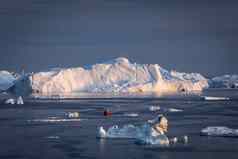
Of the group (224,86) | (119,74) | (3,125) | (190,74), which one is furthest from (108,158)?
(224,86)

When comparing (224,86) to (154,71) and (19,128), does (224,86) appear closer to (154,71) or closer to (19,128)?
(154,71)

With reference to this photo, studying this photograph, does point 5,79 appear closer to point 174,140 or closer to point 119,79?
point 119,79

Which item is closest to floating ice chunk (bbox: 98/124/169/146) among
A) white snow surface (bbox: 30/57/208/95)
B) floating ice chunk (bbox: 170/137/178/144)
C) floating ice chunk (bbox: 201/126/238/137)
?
floating ice chunk (bbox: 170/137/178/144)

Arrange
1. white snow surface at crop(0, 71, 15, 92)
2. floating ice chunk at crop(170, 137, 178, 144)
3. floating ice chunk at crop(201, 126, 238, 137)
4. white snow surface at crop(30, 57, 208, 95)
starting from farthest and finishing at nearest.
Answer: white snow surface at crop(0, 71, 15, 92) < white snow surface at crop(30, 57, 208, 95) < floating ice chunk at crop(201, 126, 238, 137) < floating ice chunk at crop(170, 137, 178, 144)

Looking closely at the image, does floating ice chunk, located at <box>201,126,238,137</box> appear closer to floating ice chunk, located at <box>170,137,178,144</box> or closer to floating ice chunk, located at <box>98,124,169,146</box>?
floating ice chunk, located at <box>170,137,178,144</box>

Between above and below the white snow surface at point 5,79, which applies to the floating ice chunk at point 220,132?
below

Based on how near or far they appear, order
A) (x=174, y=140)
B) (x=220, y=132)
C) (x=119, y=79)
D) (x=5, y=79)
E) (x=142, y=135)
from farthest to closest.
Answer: (x=5, y=79)
(x=119, y=79)
(x=220, y=132)
(x=142, y=135)
(x=174, y=140)

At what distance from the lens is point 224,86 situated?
623 ft

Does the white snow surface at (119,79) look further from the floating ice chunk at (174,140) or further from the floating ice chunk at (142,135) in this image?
the floating ice chunk at (174,140)

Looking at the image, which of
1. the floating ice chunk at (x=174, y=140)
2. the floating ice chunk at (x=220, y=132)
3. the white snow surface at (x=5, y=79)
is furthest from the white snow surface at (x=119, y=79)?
the floating ice chunk at (x=174, y=140)

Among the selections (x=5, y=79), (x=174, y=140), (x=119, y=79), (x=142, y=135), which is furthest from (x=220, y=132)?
(x=5, y=79)

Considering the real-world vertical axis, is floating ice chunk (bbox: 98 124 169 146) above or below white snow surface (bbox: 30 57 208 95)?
below

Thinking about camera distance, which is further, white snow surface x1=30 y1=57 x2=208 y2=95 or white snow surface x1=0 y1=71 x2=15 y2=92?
white snow surface x1=0 y1=71 x2=15 y2=92

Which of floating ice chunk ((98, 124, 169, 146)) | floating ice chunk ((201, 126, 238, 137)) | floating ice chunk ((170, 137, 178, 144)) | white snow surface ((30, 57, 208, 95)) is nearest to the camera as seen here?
floating ice chunk ((98, 124, 169, 146))
